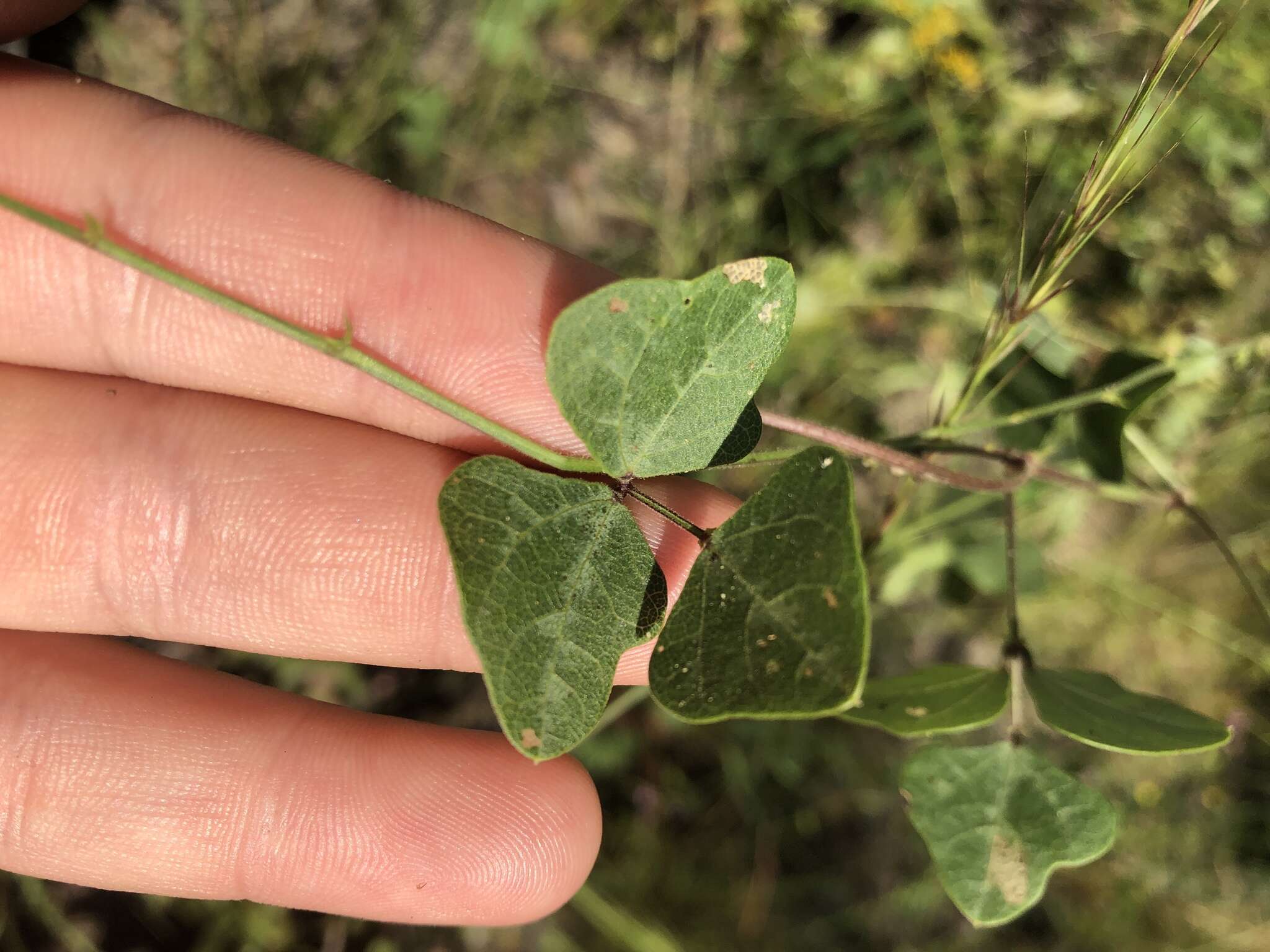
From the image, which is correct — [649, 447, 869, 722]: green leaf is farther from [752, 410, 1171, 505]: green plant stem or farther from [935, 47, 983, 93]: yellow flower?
[935, 47, 983, 93]: yellow flower

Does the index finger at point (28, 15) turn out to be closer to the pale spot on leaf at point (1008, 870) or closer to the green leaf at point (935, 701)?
the green leaf at point (935, 701)

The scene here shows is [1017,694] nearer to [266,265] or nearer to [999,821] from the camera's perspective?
[999,821]

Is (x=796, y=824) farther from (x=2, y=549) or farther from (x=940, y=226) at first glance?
(x=2, y=549)

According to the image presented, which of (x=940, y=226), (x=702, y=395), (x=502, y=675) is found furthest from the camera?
(x=940, y=226)

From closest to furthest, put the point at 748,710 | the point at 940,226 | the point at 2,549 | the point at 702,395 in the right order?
the point at 748,710
the point at 702,395
the point at 2,549
the point at 940,226

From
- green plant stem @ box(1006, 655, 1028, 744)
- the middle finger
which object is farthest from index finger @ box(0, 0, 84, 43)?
green plant stem @ box(1006, 655, 1028, 744)

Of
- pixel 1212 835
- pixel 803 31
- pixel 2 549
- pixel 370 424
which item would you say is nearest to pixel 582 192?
pixel 803 31
